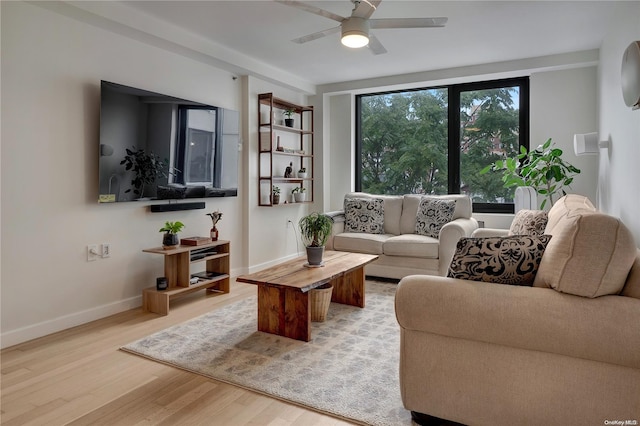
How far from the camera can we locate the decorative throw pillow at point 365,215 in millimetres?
4941

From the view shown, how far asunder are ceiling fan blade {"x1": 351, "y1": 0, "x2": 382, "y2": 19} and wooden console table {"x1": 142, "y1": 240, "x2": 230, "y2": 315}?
236 centimetres

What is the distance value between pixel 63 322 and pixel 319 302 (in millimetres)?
1943

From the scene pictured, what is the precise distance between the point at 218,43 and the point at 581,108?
4.07 m

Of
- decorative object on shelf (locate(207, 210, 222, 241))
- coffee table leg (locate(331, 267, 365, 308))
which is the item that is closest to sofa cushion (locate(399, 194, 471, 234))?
coffee table leg (locate(331, 267, 365, 308))

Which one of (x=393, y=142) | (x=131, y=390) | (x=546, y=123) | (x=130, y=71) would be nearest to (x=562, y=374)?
(x=131, y=390)

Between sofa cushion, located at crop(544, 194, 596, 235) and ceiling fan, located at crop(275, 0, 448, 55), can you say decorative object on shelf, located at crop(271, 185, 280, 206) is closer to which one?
ceiling fan, located at crop(275, 0, 448, 55)

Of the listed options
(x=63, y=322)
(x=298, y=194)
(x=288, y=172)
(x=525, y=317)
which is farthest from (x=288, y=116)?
(x=525, y=317)

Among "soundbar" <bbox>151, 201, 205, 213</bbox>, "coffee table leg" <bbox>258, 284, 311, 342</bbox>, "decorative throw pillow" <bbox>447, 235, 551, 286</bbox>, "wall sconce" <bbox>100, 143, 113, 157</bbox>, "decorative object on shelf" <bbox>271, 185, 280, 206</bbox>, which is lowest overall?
"coffee table leg" <bbox>258, 284, 311, 342</bbox>

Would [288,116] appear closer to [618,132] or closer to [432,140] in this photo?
[432,140]

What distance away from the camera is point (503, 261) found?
1.73 metres

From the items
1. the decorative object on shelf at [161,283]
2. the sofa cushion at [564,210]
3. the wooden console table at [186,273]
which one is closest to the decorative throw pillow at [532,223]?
the sofa cushion at [564,210]

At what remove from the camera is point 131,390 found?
211 centimetres

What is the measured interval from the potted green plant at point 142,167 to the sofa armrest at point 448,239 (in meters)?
2.81

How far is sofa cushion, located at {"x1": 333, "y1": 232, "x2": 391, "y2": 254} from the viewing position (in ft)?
14.7
